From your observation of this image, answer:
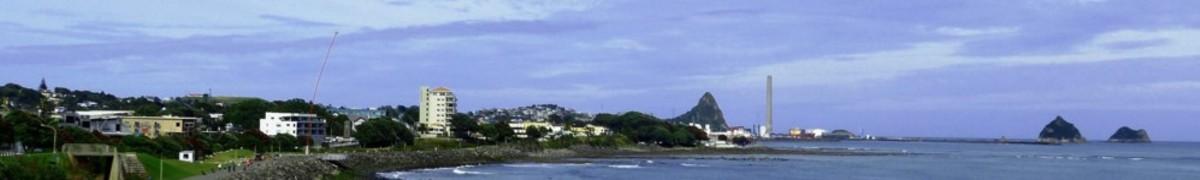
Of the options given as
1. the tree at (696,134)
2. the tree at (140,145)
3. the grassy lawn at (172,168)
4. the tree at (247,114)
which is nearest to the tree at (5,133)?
the tree at (140,145)

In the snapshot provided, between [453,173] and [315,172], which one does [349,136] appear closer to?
[453,173]

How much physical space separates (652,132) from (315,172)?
3445 inches

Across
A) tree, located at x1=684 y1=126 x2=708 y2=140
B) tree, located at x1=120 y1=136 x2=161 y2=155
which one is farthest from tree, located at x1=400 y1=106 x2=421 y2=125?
tree, located at x1=120 y1=136 x2=161 y2=155

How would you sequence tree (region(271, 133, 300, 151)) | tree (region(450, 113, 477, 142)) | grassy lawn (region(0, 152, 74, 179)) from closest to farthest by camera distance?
grassy lawn (region(0, 152, 74, 179)), tree (region(271, 133, 300, 151)), tree (region(450, 113, 477, 142))

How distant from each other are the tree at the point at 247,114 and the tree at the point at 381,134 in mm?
11216

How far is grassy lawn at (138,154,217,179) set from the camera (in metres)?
37.7

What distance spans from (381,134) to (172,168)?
47.8 meters

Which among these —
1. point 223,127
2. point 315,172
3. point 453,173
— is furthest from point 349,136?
point 315,172

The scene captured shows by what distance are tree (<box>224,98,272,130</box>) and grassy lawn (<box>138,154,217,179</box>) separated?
53.0 metres

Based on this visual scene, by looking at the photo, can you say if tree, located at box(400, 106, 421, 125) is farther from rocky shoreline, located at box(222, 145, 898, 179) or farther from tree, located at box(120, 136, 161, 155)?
tree, located at box(120, 136, 161, 155)

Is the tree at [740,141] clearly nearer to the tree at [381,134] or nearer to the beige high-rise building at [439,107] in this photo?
the beige high-rise building at [439,107]

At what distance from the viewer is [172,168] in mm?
40219

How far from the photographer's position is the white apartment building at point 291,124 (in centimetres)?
9100

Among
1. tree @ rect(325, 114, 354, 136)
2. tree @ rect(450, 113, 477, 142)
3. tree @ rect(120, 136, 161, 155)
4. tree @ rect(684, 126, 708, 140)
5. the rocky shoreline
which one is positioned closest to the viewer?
tree @ rect(120, 136, 161, 155)
